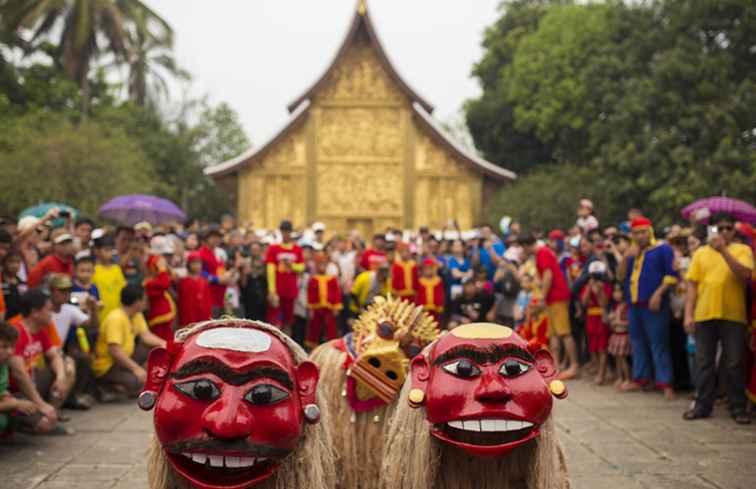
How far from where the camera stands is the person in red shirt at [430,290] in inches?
468

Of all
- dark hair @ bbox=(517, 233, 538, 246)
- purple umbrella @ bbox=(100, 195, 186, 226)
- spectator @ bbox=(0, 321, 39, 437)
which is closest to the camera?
spectator @ bbox=(0, 321, 39, 437)

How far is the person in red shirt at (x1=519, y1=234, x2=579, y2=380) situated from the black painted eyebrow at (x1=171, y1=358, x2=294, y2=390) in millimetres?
7466

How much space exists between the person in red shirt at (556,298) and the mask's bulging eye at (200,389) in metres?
7.61

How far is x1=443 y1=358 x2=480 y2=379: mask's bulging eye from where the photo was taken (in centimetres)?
380

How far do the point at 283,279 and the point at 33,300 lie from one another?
585 cm

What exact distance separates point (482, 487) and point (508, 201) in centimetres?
2412

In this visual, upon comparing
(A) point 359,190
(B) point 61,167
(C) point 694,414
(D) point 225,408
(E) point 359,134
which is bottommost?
(C) point 694,414

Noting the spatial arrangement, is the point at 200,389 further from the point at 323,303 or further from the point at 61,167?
the point at 61,167

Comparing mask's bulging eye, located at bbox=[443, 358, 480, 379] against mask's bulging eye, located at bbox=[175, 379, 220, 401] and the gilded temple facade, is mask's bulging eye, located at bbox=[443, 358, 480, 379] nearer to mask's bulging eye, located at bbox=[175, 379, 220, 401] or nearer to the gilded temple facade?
mask's bulging eye, located at bbox=[175, 379, 220, 401]

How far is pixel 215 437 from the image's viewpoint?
346 centimetres

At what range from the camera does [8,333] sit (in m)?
6.38

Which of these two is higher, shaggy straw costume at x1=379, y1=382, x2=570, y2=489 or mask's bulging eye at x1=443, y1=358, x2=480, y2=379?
→ mask's bulging eye at x1=443, y1=358, x2=480, y2=379

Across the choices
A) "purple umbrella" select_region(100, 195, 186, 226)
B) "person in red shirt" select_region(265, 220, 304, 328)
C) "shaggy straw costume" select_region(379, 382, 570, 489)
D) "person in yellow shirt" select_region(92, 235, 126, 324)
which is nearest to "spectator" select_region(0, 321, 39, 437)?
"person in yellow shirt" select_region(92, 235, 126, 324)

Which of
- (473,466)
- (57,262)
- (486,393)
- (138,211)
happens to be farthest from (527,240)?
(486,393)
